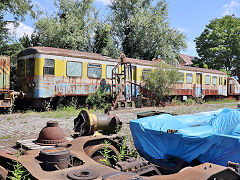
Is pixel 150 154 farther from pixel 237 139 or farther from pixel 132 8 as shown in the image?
pixel 132 8

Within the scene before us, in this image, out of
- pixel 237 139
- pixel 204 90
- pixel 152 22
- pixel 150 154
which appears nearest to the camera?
pixel 237 139

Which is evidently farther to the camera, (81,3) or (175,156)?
(81,3)

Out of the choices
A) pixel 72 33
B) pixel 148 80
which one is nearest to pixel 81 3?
pixel 72 33

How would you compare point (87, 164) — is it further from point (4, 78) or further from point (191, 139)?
point (4, 78)

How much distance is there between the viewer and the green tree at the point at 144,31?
26.5 m

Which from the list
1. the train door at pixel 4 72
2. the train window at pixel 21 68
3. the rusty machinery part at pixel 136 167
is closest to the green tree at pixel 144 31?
the train window at pixel 21 68

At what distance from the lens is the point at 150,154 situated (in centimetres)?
423

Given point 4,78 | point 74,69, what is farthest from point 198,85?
point 4,78

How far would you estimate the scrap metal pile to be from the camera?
256 cm

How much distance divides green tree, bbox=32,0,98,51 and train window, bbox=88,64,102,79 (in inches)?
354

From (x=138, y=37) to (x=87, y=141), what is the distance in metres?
24.1

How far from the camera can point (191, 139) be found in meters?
3.55

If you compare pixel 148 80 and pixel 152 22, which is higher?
pixel 152 22

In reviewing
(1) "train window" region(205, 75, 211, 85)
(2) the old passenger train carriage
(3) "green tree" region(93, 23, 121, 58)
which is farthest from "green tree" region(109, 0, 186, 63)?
(2) the old passenger train carriage
